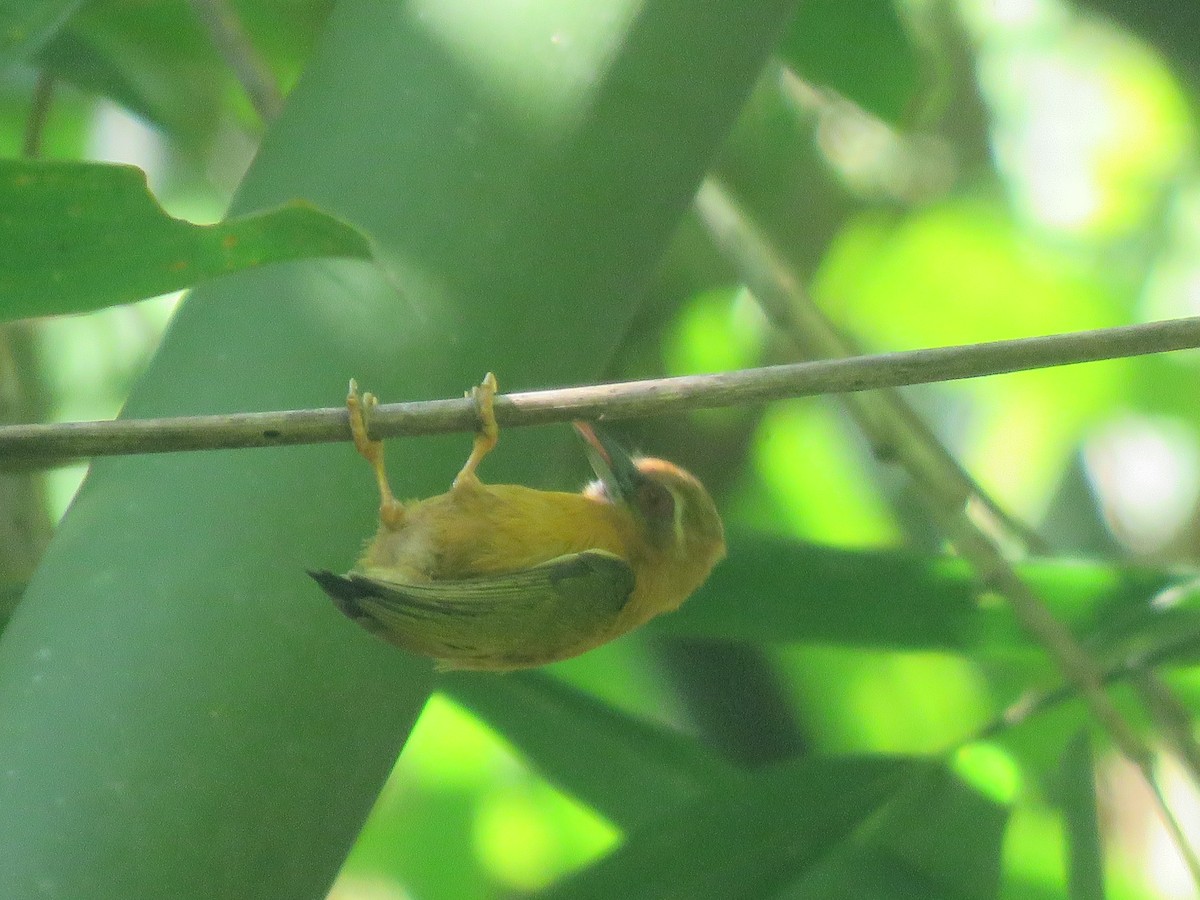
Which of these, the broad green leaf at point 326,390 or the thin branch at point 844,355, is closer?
the broad green leaf at point 326,390

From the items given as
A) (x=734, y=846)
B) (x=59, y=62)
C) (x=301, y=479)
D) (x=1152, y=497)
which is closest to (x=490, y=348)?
(x=301, y=479)

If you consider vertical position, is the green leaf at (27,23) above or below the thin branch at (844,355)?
below

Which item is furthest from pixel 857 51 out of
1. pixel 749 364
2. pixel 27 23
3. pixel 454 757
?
pixel 454 757

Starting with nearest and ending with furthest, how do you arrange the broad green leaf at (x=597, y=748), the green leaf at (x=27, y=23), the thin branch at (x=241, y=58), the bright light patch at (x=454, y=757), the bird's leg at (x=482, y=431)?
A: the bird's leg at (x=482, y=431), the green leaf at (x=27, y=23), the thin branch at (x=241, y=58), the broad green leaf at (x=597, y=748), the bright light patch at (x=454, y=757)

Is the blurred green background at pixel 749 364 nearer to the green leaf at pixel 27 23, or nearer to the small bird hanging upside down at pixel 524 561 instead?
the green leaf at pixel 27 23

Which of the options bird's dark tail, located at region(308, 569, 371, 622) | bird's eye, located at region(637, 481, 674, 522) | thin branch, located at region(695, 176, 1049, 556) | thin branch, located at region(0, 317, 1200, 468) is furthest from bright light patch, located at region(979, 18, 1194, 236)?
bird's dark tail, located at region(308, 569, 371, 622)

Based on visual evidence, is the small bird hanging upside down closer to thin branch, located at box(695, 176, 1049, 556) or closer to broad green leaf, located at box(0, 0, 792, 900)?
broad green leaf, located at box(0, 0, 792, 900)

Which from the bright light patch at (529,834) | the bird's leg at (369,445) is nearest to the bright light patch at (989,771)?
the bird's leg at (369,445)

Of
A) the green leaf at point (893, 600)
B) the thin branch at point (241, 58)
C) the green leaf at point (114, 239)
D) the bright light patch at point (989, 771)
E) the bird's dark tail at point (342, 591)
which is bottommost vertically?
the bird's dark tail at point (342, 591)
